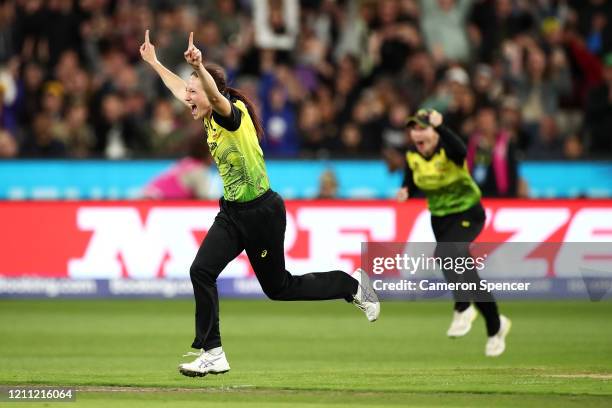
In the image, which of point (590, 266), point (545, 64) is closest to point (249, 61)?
point (545, 64)

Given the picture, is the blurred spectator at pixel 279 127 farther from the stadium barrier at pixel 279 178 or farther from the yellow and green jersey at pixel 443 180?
the yellow and green jersey at pixel 443 180

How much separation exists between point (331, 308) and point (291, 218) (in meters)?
1.33

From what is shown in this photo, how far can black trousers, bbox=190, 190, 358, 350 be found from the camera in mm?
10445

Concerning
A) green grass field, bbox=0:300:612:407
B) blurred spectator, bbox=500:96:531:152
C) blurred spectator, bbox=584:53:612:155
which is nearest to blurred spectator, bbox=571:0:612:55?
blurred spectator, bbox=584:53:612:155

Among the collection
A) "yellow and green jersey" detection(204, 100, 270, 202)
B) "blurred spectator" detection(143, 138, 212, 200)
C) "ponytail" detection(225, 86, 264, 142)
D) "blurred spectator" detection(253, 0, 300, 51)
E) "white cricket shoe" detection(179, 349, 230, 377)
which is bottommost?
"white cricket shoe" detection(179, 349, 230, 377)

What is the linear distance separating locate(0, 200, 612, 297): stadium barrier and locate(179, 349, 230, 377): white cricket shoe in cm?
743

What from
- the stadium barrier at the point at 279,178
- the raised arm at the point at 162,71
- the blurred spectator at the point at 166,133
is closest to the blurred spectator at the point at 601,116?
the stadium barrier at the point at 279,178

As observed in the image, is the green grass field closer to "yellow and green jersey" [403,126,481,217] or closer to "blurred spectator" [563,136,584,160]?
"yellow and green jersey" [403,126,481,217]

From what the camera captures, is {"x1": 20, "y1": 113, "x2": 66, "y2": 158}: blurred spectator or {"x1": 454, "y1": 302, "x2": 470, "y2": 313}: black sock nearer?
{"x1": 454, "y1": 302, "x2": 470, "y2": 313}: black sock

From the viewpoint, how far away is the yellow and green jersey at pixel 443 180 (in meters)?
13.3

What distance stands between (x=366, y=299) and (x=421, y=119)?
2.19m

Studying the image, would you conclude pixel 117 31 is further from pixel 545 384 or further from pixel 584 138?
pixel 545 384

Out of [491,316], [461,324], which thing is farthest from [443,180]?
[461,324]

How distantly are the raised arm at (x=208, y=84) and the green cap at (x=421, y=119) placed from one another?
3.01m
